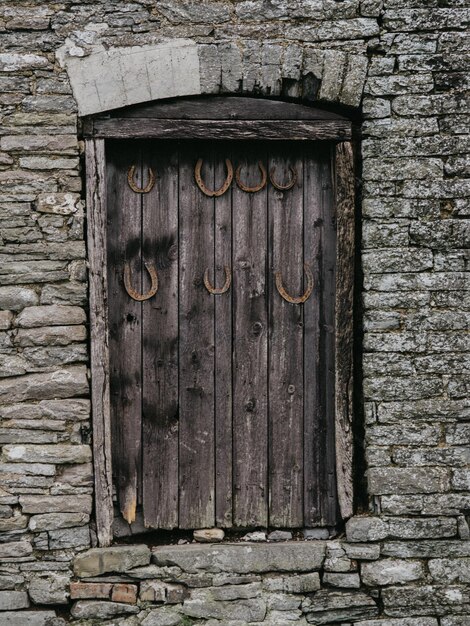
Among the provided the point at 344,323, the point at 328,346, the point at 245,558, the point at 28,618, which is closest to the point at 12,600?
the point at 28,618

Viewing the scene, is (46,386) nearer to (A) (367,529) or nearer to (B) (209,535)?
(B) (209,535)

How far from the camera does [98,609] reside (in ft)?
11.2

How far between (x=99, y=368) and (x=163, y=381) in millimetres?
347

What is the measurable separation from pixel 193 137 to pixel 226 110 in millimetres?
208

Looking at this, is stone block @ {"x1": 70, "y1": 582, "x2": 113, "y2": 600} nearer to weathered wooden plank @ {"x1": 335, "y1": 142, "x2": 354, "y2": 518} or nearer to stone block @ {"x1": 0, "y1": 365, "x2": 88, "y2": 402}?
stone block @ {"x1": 0, "y1": 365, "x2": 88, "y2": 402}

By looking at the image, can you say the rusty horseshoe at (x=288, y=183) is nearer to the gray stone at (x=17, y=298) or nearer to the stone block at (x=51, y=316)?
the stone block at (x=51, y=316)

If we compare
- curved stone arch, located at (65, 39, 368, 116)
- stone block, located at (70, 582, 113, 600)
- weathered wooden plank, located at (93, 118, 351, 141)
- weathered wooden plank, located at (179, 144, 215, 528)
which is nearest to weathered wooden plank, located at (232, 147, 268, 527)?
weathered wooden plank, located at (179, 144, 215, 528)

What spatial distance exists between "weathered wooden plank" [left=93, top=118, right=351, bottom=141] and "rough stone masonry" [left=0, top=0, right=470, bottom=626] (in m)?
0.11

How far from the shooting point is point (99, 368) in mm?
3451

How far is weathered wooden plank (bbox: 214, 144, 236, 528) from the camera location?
3625 mm

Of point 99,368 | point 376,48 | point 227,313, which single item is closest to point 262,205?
point 227,313

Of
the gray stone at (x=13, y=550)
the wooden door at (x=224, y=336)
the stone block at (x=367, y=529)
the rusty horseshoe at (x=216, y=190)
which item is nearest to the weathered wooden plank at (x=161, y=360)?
the wooden door at (x=224, y=336)

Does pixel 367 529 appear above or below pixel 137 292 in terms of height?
below

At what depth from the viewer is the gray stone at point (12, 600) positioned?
11.1ft
